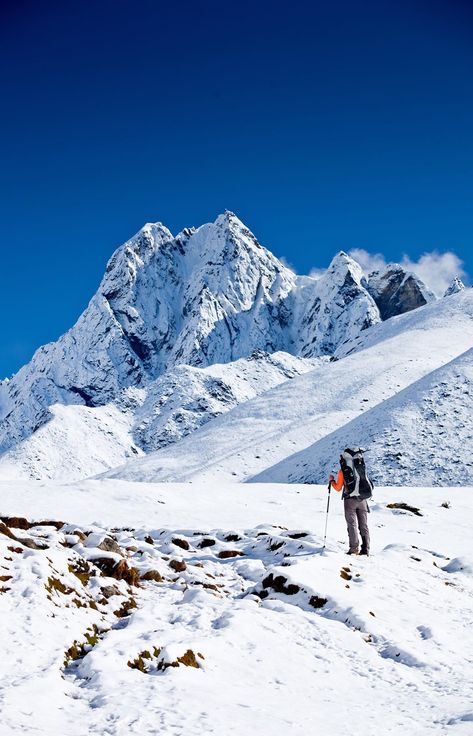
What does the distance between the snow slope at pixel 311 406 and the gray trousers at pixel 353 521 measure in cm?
4873

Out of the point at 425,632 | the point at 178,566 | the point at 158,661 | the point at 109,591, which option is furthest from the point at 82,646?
the point at 425,632

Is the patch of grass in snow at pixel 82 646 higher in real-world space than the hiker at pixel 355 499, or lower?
lower

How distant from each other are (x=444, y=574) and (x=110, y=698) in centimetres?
1028

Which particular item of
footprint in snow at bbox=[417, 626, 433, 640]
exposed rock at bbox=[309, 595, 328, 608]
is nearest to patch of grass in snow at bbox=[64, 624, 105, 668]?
exposed rock at bbox=[309, 595, 328, 608]

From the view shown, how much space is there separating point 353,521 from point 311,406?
7781 centimetres

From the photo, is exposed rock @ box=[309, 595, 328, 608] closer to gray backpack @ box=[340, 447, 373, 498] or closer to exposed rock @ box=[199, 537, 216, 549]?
gray backpack @ box=[340, 447, 373, 498]

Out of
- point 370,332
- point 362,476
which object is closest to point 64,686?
point 362,476

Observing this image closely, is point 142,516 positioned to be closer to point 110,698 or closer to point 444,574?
point 444,574

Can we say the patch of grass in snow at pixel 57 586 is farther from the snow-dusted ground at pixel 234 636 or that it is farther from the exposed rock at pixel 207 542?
the exposed rock at pixel 207 542

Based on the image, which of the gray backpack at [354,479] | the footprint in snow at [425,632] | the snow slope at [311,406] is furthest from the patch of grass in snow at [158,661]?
the snow slope at [311,406]

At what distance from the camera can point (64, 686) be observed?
24.7 ft

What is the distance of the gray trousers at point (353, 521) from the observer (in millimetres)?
15773

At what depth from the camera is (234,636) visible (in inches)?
376

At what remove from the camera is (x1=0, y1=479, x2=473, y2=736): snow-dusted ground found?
7.10 meters
